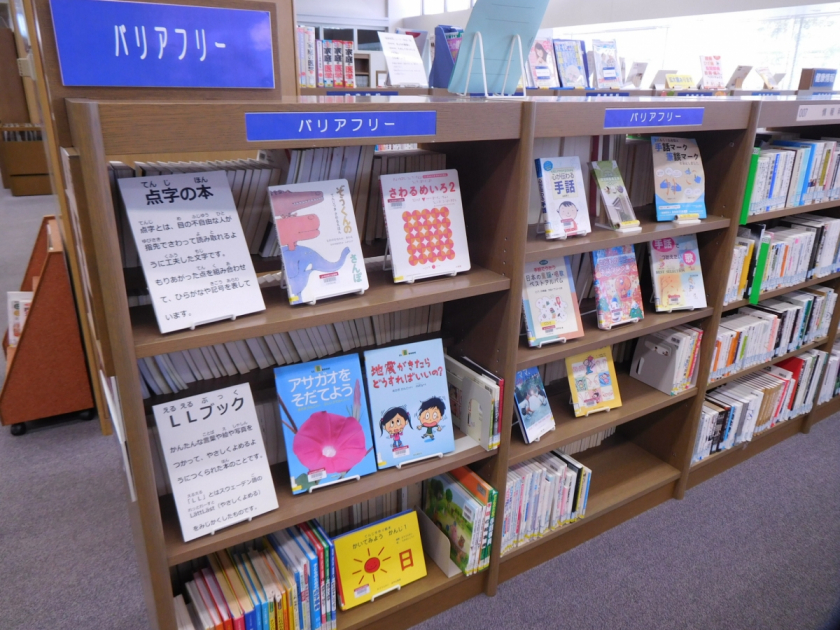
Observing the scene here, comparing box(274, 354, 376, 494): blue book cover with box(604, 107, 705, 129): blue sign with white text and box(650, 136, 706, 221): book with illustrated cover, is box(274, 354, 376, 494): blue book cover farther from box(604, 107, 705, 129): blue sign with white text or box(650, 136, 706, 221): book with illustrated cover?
box(650, 136, 706, 221): book with illustrated cover

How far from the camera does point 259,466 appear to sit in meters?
1.43

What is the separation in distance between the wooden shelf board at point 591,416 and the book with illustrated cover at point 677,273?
14.1 inches

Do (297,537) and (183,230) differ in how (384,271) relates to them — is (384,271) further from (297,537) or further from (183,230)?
(297,537)

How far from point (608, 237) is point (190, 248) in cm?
123

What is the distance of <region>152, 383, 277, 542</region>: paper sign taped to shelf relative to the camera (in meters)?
1.32

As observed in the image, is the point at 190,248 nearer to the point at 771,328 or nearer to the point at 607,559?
the point at 607,559

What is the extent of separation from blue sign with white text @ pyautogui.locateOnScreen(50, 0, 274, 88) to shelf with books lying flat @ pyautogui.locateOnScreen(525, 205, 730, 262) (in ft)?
2.82

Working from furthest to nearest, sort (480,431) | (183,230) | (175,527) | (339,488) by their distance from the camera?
1. (480,431)
2. (339,488)
3. (175,527)
4. (183,230)

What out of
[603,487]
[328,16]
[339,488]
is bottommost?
[603,487]

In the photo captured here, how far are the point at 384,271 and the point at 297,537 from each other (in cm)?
78

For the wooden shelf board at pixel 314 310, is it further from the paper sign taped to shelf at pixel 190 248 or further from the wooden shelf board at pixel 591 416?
the wooden shelf board at pixel 591 416

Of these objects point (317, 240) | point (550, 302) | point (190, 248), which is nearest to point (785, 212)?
point (550, 302)

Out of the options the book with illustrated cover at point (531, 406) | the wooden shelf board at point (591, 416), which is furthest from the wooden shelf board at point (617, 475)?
the book with illustrated cover at point (531, 406)

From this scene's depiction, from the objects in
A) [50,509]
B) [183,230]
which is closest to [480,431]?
[183,230]
